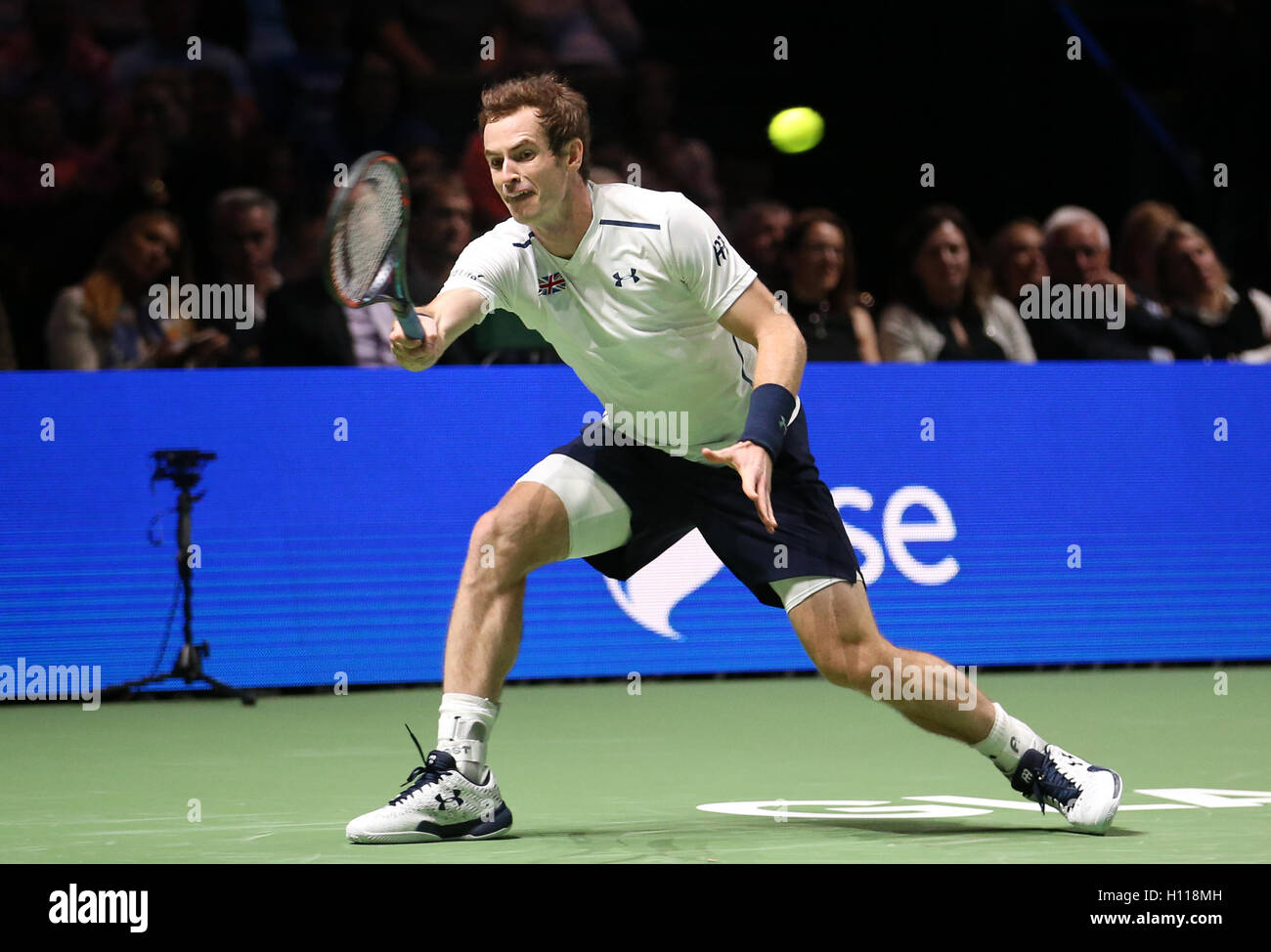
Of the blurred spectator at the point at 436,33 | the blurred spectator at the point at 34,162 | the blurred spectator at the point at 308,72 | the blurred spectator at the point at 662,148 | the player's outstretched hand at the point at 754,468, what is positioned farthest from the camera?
the blurred spectator at the point at 436,33

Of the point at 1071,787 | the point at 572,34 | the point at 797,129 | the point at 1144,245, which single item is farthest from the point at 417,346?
the point at 797,129

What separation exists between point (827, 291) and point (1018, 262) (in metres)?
1.29

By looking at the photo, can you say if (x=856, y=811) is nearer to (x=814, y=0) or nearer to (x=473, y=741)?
(x=473, y=741)

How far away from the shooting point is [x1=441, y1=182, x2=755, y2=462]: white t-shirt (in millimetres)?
4859

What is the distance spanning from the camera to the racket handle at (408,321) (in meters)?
4.51

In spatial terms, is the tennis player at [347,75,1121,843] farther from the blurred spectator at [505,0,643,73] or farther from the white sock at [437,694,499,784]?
the blurred spectator at [505,0,643,73]

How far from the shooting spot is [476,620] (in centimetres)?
490

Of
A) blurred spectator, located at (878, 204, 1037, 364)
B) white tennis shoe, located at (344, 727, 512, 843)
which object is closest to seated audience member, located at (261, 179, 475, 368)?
blurred spectator, located at (878, 204, 1037, 364)

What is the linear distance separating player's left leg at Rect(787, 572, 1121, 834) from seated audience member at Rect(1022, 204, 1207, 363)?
16.7ft

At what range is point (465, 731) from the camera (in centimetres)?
486

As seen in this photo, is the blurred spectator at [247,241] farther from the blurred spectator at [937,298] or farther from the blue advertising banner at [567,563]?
the blurred spectator at [937,298]

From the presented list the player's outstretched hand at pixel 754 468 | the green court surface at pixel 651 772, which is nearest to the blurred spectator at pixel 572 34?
the green court surface at pixel 651 772

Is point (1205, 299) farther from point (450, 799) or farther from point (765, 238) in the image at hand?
point (450, 799)

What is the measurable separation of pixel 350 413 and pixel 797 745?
2.62m
